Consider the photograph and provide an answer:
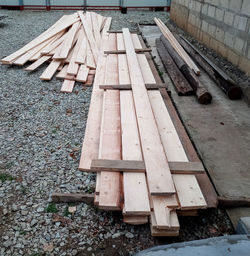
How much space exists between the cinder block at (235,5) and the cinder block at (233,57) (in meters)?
0.82

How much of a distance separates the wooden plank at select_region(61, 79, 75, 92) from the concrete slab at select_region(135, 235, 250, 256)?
13.8 feet

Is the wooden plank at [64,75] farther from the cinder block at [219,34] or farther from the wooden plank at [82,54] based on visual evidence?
the cinder block at [219,34]

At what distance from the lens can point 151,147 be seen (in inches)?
116

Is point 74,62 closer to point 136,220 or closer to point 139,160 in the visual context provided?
point 139,160

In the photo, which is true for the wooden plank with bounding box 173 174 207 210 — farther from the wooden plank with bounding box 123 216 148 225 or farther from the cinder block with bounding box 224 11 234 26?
Answer: the cinder block with bounding box 224 11 234 26

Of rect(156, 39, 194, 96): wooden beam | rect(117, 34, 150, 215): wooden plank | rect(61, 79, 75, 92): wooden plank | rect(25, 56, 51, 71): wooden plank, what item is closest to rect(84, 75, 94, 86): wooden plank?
rect(61, 79, 75, 92): wooden plank

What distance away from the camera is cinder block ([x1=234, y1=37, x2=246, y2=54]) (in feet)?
17.4

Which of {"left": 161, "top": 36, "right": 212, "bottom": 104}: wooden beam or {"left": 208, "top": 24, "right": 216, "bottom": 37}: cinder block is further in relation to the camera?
{"left": 208, "top": 24, "right": 216, "bottom": 37}: cinder block

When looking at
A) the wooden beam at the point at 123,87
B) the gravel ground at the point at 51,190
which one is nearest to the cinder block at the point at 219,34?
the wooden beam at the point at 123,87

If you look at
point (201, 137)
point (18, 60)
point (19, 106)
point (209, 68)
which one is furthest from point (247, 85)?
point (18, 60)

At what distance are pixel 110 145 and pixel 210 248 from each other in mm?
1767

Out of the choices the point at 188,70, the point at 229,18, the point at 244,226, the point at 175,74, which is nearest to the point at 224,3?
the point at 229,18

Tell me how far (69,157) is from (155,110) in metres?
1.33

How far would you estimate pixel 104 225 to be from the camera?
8.31ft
